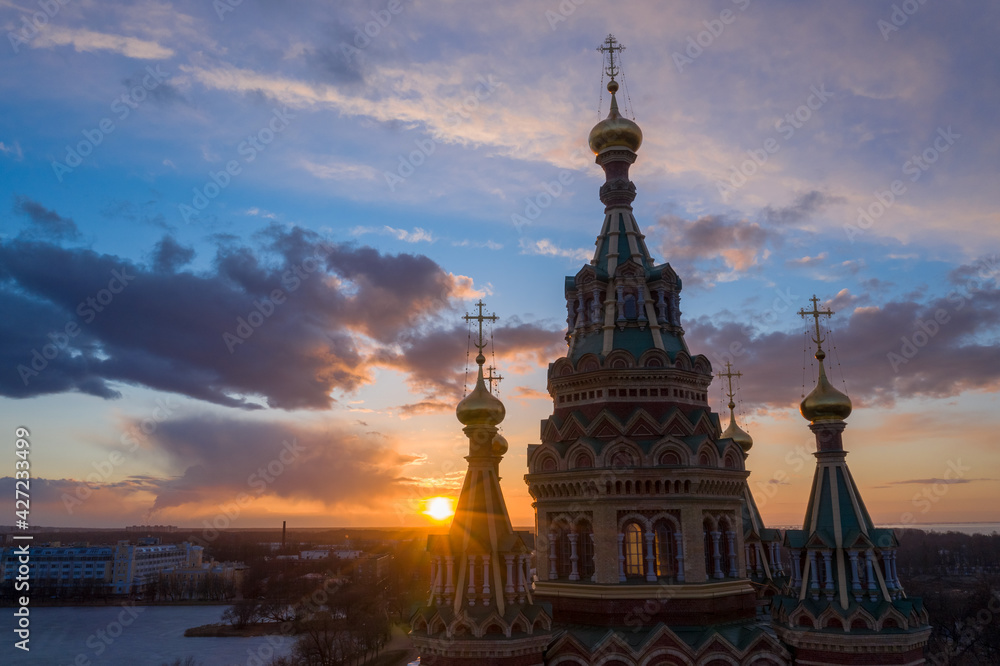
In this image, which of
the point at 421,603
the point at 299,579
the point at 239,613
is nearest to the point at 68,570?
the point at 299,579

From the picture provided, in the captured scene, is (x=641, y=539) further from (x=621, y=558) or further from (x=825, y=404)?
(x=825, y=404)

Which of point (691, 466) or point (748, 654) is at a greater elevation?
point (691, 466)

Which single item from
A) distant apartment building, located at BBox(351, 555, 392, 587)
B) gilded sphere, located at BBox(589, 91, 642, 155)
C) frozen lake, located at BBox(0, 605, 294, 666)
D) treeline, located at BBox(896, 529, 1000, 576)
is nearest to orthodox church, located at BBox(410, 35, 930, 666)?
gilded sphere, located at BBox(589, 91, 642, 155)

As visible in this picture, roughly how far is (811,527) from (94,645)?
61784mm

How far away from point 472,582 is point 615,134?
46.1 feet

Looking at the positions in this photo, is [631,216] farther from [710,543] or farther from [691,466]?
[710,543]

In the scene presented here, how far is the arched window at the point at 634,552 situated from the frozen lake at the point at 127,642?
42.7 meters

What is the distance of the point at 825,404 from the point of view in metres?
19.8

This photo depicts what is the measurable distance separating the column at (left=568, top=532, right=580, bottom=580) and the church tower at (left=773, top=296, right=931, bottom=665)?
513cm

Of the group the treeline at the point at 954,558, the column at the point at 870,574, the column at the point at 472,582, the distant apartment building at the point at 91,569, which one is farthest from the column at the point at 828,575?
the distant apartment building at the point at 91,569

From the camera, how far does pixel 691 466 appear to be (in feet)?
60.5

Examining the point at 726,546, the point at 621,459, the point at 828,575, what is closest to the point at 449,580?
the point at 621,459

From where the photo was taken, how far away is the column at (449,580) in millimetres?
17328

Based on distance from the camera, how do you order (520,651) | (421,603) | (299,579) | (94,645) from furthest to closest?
(299,579) < (94,645) < (421,603) < (520,651)
